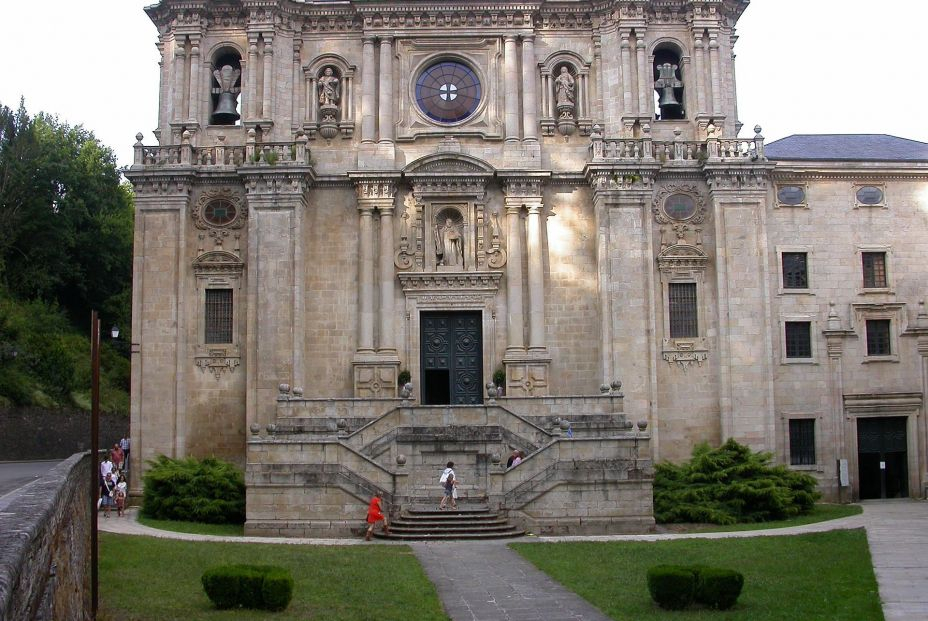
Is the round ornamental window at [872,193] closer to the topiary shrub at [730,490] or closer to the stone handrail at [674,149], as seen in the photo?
the stone handrail at [674,149]

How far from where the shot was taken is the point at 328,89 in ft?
130

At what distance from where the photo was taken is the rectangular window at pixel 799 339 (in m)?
39.2

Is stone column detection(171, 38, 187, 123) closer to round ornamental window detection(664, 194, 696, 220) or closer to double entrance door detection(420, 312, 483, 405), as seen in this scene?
double entrance door detection(420, 312, 483, 405)

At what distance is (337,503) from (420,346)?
9.95 meters

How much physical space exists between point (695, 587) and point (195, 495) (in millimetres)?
18829

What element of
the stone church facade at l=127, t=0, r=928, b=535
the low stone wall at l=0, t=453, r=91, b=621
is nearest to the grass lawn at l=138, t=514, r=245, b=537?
the stone church facade at l=127, t=0, r=928, b=535

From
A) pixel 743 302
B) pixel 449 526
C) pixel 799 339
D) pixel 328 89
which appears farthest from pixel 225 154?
pixel 799 339

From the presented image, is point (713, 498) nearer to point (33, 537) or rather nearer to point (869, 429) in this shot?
point (869, 429)

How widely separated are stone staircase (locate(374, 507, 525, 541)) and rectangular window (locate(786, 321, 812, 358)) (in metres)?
15.4

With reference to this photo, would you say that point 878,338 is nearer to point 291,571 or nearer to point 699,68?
point 699,68

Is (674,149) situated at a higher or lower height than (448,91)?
lower

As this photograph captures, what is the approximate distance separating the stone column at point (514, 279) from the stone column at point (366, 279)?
16.3ft

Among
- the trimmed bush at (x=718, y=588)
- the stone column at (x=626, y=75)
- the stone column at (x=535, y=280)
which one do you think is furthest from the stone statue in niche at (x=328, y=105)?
→ the trimmed bush at (x=718, y=588)

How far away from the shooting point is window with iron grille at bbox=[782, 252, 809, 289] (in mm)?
39625
